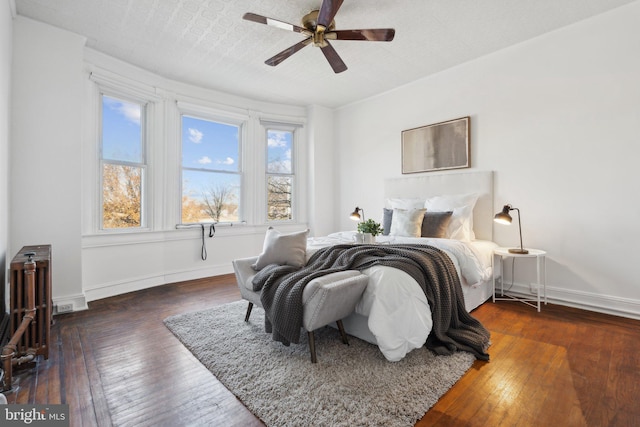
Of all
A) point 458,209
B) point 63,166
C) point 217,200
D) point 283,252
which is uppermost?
point 63,166

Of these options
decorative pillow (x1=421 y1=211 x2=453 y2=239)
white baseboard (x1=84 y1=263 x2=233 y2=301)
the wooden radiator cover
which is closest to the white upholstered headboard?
decorative pillow (x1=421 y1=211 x2=453 y2=239)

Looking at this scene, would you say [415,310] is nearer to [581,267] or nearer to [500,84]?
[581,267]

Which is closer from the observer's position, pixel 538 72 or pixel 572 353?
pixel 572 353

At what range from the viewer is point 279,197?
5.52 meters

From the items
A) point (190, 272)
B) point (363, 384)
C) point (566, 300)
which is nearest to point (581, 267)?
point (566, 300)

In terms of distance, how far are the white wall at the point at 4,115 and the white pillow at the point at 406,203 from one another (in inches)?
159

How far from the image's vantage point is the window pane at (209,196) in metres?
4.56

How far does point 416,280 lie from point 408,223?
1446 mm

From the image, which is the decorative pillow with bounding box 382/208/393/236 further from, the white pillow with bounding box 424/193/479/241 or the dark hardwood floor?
the dark hardwood floor

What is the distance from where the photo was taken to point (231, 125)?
5016 millimetres

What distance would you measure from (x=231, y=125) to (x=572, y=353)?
16.4ft

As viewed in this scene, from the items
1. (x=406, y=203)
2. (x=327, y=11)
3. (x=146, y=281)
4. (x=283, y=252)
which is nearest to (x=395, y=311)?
(x=283, y=252)

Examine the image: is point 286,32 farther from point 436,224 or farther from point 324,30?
point 436,224

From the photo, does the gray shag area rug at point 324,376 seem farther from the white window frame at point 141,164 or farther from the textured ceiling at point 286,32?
the textured ceiling at point 286,32
